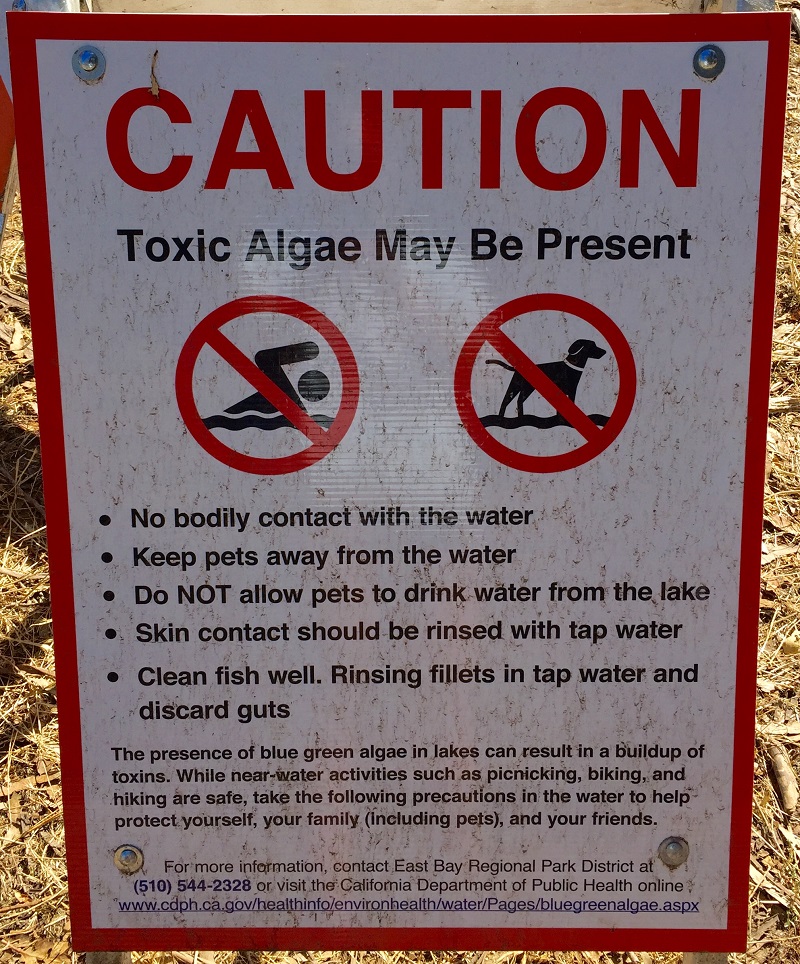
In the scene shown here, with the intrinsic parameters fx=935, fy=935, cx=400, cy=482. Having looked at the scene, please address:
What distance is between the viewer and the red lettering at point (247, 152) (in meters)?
1.87

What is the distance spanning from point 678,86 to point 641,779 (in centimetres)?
146

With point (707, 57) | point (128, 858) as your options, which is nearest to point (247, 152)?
point (707, 57)

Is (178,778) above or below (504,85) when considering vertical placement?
below

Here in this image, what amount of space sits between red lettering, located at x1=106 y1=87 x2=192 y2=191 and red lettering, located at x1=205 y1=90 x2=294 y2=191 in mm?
66

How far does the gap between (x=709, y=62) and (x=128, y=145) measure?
118cm

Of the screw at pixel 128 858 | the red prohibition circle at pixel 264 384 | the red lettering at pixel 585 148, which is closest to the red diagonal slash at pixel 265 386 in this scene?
the red prohibition circle at pixel 264 384

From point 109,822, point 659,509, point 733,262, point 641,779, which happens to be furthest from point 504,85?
point 109,822

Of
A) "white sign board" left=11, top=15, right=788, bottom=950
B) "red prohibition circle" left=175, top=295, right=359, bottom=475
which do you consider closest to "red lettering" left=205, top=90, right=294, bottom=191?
"white sign board" left=11, top=15, right=788, bottom=950

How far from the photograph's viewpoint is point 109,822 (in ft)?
6.85

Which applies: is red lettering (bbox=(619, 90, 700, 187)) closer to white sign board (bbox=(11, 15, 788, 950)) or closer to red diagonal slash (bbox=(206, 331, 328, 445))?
white sign board (bbox=(11, 15, 788, 950))

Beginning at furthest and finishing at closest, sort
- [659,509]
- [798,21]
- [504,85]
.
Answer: [798,21] → [659,509] → [504,85]

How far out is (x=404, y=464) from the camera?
6.47ft

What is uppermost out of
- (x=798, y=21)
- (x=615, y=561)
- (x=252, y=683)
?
(x=798, y=21)

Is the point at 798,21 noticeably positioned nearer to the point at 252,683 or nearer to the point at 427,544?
the point at 427,544
